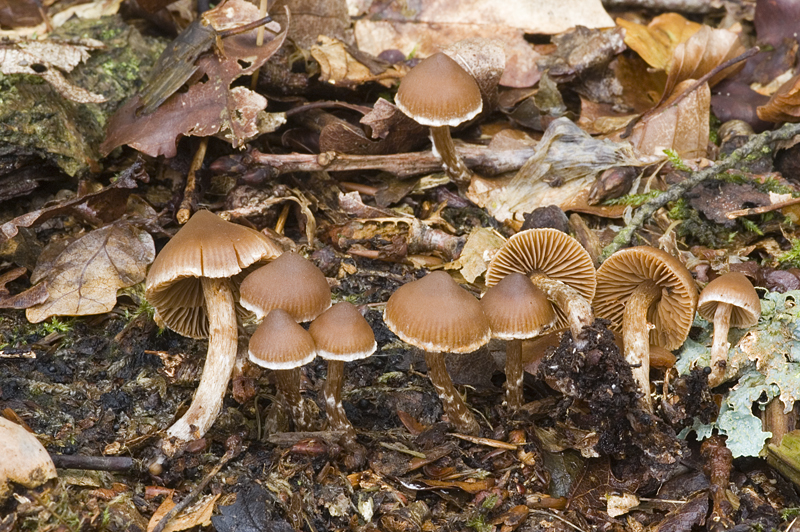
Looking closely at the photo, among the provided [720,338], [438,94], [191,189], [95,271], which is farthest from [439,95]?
[95,271]

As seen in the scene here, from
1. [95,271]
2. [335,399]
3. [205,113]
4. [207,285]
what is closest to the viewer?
[335,399]

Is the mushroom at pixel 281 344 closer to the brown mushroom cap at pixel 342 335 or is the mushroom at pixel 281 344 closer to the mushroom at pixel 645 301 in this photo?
the brown mushroom cap at pixel 342 335

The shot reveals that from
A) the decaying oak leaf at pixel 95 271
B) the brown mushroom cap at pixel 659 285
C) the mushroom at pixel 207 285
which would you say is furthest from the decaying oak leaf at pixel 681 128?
the decaying oak leaf at pixel 95 271

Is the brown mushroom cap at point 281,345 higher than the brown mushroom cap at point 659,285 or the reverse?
higher

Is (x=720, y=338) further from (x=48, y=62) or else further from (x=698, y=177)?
(x=48, y=62)

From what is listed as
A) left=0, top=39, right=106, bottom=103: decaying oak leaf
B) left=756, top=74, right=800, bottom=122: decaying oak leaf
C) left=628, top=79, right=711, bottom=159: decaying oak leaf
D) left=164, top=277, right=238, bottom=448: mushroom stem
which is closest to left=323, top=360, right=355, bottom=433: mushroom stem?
left=164, top=277, right=238, bottom=448: mushroom stem
